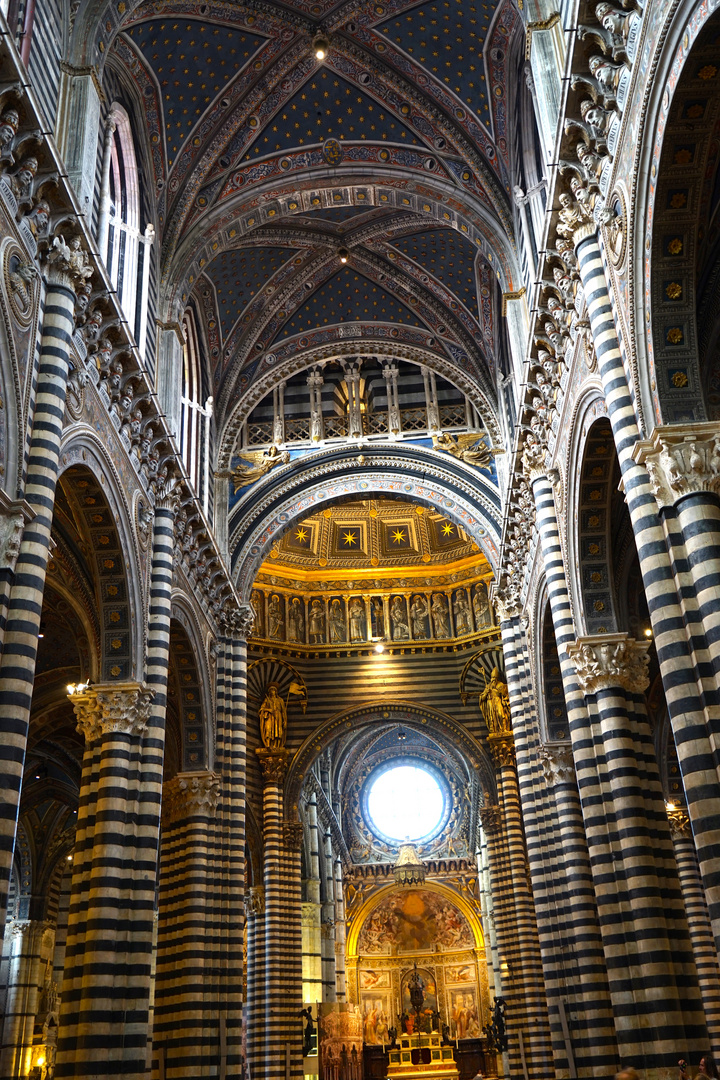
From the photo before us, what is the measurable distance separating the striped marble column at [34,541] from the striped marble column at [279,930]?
22.4 meters

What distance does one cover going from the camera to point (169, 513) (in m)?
18.7

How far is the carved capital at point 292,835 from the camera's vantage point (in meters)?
33.2

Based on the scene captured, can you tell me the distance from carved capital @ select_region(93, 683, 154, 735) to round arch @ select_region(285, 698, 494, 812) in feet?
59.2

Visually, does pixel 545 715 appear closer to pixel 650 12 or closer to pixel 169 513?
pixel 169 513

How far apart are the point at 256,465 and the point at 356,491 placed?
114 inches

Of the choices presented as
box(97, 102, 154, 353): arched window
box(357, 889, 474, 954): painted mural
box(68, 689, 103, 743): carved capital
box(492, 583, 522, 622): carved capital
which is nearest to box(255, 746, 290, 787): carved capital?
box(492, 583, 522, 622): carved capital

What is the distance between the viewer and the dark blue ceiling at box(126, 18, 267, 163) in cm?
1867

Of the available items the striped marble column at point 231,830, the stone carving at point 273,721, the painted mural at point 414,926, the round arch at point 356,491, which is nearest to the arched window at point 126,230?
the round arch at point 356,491

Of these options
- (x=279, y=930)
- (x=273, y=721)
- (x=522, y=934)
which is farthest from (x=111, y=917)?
(x=273, y=721)

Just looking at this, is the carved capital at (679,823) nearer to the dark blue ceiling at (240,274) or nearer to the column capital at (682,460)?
the dark blue ceiling at (240,274)

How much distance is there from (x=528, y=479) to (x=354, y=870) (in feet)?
102

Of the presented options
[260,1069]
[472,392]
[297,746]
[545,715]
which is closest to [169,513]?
[545,715]

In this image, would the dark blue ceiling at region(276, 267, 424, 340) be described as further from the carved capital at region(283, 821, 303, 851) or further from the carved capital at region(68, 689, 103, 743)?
the carved capital at region(283, 821, 303, 851)

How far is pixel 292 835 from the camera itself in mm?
33406
